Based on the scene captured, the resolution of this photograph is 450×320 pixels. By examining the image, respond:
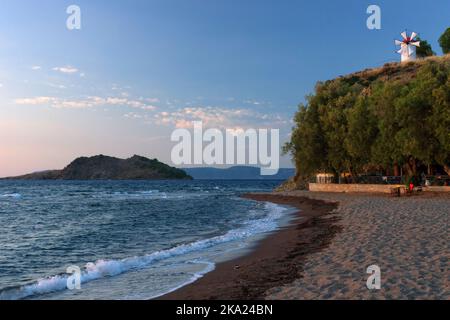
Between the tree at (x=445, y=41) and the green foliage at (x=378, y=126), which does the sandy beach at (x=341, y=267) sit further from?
the tree at (x=445, y=41)

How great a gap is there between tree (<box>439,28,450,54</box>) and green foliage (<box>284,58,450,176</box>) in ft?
245

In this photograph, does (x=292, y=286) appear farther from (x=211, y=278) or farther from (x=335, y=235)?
(x=335, y=235)

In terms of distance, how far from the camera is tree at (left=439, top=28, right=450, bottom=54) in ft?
427

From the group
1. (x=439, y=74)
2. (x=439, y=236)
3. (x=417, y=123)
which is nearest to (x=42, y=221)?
(x=439, y=236)

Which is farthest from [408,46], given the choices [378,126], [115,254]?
[115,254]

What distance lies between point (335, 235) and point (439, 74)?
1336 inches

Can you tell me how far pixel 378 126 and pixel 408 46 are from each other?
8390 centimetres

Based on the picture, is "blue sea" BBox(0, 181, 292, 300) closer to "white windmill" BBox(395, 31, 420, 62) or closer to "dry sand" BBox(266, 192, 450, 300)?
"dry sand" BBox(266, 192, 450, 300)

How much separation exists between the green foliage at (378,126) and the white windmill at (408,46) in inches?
2440

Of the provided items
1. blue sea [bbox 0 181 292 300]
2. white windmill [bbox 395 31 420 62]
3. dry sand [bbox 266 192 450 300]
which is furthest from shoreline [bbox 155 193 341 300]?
white windmill [bbox 395 31 420 62]

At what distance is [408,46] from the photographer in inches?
4852

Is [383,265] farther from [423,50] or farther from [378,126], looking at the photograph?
[423,50]

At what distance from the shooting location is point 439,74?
46969 mm

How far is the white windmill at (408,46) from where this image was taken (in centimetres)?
12244
